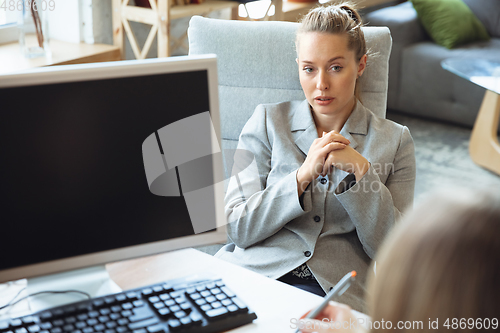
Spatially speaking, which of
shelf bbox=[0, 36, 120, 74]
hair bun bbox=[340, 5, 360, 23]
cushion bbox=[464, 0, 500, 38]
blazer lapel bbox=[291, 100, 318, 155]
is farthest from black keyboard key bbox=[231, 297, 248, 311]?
cushion bbox=[464, 0, 500, 38]

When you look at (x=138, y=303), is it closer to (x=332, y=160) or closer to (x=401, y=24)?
(x=332, y=160)

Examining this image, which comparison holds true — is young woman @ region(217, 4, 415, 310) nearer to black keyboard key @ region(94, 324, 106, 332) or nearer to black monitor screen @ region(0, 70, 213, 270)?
black monitor screen @ region(0, 70, 213, 270)

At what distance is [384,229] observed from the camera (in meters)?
1.28

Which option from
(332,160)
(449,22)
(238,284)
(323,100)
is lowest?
(238,284)

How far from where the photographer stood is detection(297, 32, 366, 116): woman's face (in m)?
1.38

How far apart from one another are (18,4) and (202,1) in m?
0.91

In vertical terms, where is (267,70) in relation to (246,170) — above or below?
above

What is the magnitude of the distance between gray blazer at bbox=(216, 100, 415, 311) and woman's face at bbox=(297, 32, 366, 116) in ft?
0.19

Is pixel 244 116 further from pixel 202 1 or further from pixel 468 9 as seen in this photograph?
pixel 468 9

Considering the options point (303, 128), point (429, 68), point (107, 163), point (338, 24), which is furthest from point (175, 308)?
point (429, 68)

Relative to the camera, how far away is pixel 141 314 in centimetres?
86

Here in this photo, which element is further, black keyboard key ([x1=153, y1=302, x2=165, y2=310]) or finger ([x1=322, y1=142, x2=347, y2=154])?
finger ([x1=322, y1=142, x2=347, y2=154])

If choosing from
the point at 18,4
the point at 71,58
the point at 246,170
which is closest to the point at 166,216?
the point at 246,170

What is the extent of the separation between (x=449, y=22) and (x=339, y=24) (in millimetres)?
2599
